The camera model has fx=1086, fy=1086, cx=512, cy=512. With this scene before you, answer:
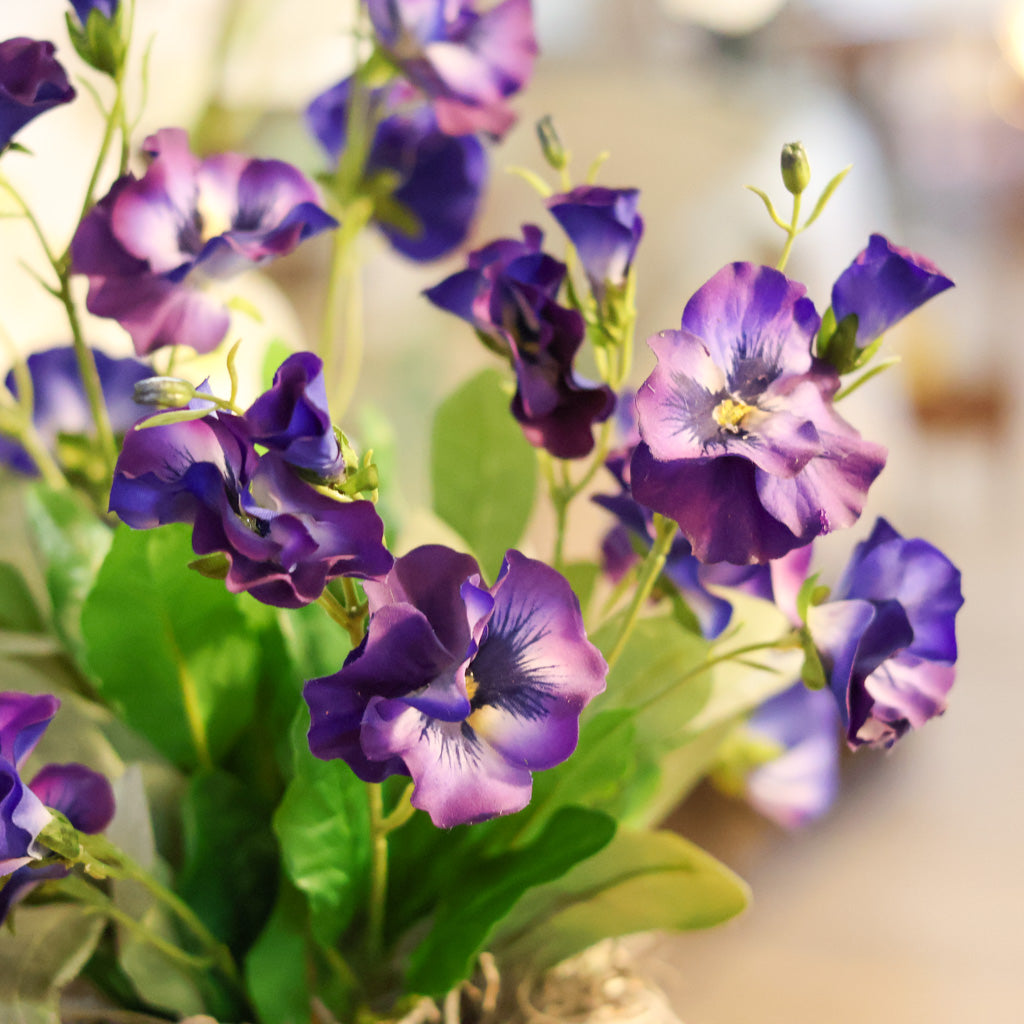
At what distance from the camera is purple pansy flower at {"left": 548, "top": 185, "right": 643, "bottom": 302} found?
0.29 meters

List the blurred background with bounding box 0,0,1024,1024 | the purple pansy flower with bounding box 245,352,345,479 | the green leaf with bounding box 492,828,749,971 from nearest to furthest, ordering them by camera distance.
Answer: the purple pansy flower with bounding box 245,352,345,479, the green leaf with bounding box 492,828,749,971, the blurred background with bounding box 0,0,1024,1024

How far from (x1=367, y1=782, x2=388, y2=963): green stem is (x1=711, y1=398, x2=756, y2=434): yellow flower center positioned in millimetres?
112

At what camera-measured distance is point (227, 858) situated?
0.33 meters

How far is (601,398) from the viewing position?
29cm

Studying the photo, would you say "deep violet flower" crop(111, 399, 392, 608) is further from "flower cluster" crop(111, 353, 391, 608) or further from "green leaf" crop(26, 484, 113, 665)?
"green leaf" crop(26, 484, 113, 665)

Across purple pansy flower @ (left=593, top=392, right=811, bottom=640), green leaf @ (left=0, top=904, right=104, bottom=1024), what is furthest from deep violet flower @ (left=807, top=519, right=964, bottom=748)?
A: green leaf @ (left=0, top=904, right=104, bottom=1024)

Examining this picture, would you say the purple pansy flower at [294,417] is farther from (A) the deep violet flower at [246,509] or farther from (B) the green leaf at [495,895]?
(B) the green leaf at [495,895]

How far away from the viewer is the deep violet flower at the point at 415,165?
40 centimetres

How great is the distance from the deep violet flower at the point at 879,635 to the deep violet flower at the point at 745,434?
1.7 inches

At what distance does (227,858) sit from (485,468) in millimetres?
150

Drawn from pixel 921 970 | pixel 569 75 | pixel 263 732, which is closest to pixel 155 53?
pixel 263 732

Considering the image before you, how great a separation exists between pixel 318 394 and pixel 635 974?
0.25 meters

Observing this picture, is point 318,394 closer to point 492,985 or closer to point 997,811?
point 492,985

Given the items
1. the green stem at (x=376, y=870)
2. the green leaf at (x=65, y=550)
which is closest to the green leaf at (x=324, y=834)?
the green stem at (x=376, y=870)
